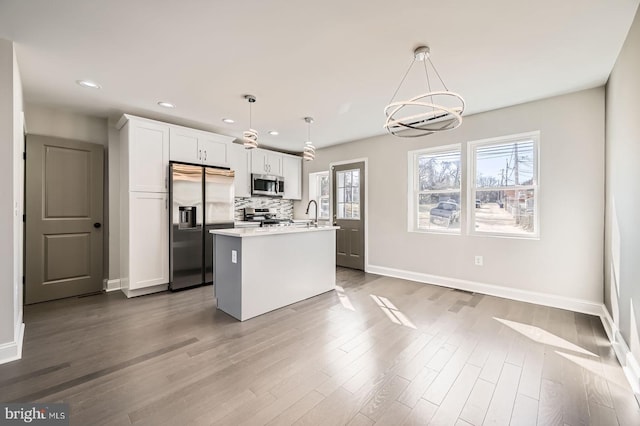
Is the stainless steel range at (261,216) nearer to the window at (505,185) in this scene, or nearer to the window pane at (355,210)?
the window pane at (355,210)

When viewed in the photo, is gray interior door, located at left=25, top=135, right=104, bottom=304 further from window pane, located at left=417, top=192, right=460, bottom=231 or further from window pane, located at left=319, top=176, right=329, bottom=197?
window pane, located at left=417, top=192, right=460, bottom=231

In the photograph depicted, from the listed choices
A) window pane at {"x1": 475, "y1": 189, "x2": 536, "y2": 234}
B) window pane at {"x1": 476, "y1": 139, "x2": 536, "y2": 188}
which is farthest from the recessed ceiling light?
window pane at {"x1": 475, "y1": 189, "x2": 536, "y2": 234}

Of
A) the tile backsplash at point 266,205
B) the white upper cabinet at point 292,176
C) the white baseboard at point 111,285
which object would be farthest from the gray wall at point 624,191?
the white baseboard at point 111,285

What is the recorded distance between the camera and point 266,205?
19.8 feet

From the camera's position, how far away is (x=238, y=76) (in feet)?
9.12

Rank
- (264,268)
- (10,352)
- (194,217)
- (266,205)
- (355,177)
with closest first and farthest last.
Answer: (10,352), (264,268), (194,217), (355,177), (266,205)

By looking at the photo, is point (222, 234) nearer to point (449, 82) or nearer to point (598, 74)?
point (449, 82)

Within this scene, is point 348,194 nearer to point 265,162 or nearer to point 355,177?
point 355,177

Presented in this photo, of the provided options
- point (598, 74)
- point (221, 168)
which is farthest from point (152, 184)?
point (598, 74)

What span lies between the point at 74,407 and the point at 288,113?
3532 mm

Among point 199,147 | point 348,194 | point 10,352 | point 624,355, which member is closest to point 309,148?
point 199,147

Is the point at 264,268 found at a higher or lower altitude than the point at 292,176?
lower

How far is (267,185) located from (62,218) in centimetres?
310

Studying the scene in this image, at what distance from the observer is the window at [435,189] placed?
164 inches
